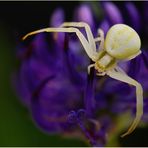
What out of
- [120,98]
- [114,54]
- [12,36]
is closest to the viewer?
[114,54]

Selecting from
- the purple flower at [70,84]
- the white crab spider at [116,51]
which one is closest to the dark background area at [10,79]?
the purple flower at [70,84]

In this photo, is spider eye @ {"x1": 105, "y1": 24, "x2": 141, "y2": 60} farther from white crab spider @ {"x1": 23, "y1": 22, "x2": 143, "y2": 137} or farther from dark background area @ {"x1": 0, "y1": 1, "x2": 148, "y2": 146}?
dark background area @ {"x1": 0, "y1": 1, "x2": 148, "y2": 146}

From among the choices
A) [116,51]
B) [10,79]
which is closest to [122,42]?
[116,51]

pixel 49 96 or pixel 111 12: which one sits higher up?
pixel 111 12

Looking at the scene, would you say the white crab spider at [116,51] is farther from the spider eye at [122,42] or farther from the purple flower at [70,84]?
the purple flower at [70,84]

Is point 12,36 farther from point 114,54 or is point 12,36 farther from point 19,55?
point 114,54

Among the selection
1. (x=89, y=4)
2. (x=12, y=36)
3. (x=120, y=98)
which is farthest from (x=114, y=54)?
(x=12, y=36)
